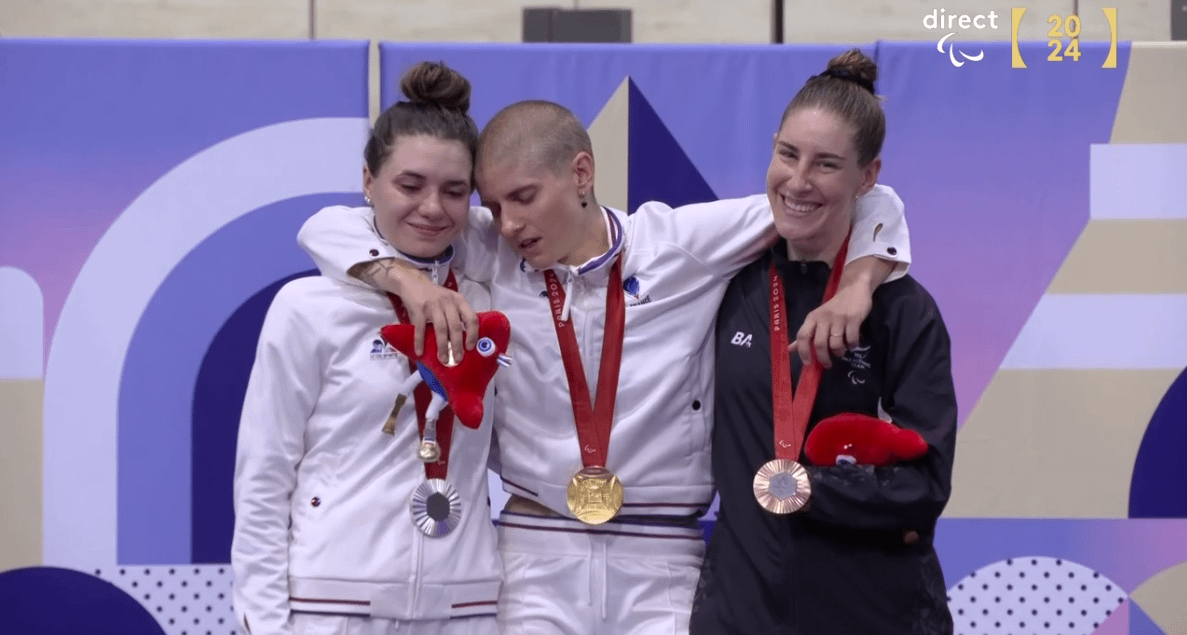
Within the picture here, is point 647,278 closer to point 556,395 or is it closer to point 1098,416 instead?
point 556,395

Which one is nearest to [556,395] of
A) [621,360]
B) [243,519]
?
[621,360]

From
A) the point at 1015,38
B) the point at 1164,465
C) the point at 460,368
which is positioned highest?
the point at 1015,38

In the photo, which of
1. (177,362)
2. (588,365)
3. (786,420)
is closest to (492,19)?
(177,362)

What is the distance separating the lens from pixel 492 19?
504cm

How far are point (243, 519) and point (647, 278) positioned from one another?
99cm

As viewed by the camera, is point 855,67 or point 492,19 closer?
Answer: point 855,67

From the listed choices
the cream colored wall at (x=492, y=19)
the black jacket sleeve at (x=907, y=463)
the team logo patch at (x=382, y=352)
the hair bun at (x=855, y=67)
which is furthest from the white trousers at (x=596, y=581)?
the cream colored wall at (x=492, y=19)

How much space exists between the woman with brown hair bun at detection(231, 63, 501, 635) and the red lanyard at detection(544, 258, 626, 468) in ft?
0.73

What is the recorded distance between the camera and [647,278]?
8.55 feet

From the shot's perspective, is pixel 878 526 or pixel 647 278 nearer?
pixel 878 526

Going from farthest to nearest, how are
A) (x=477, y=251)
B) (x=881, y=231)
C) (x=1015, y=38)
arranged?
(x=1015, y=38)
(x=477, y=251)
(x=881, y=231)

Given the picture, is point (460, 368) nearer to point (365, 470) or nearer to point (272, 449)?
point (365, 470)

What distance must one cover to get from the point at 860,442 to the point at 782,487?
18 centimetres

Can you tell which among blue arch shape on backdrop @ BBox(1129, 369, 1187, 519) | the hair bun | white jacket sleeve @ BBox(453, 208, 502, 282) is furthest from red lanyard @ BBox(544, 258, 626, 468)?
blue arch shape on backdrop @ BBox(1129, 369, 1187, 519)
